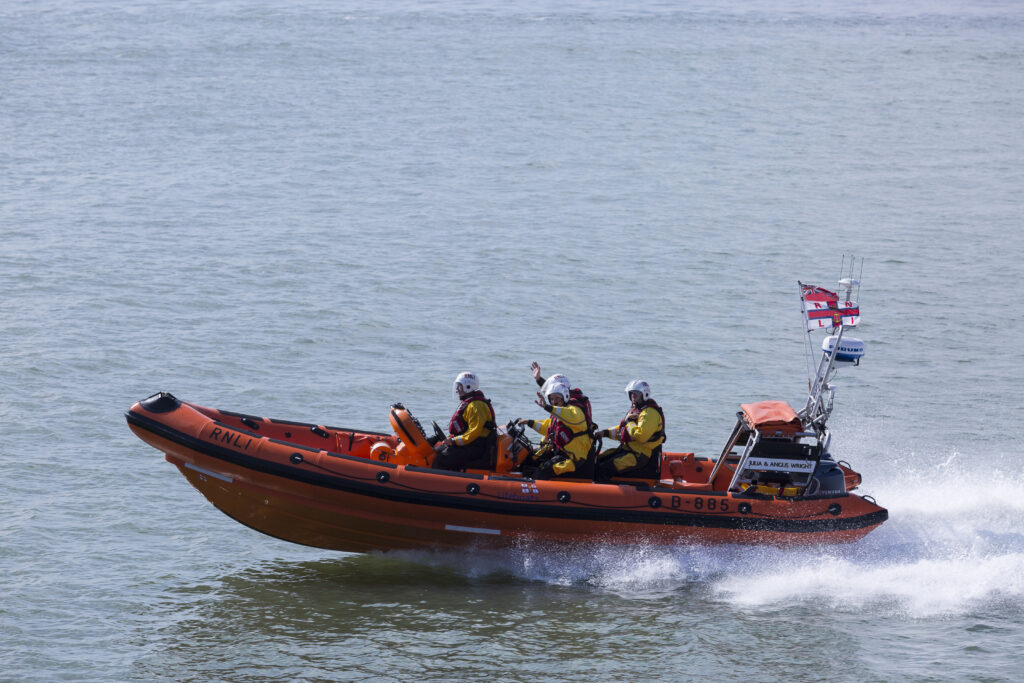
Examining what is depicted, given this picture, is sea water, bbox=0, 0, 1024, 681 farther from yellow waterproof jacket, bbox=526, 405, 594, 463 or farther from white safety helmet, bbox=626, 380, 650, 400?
white safety helmet, bbox=626, 380, 650, 400

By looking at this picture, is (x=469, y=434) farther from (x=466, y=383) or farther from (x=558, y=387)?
(x=558, y=387)

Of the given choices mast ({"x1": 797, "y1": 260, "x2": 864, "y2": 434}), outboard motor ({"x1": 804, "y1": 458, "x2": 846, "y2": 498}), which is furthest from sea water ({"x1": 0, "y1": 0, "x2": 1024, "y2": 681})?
mast ({"x1": 797, "y1": 260, "x2": 864, "y2": 434})

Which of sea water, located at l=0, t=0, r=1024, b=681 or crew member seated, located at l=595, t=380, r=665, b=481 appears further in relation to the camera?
crew member seated, located at l=595, t=380, r=665, b=481

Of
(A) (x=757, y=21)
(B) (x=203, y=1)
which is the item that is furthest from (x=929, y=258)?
(B) (x=203, y=1)

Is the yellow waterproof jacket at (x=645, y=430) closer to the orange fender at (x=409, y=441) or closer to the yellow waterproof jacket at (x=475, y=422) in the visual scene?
the yellow waterproof jacket at (x=475, y=422)

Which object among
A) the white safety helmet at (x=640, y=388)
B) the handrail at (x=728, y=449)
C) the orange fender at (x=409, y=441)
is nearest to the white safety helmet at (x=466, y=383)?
the orange fender at (x=409, y=441)

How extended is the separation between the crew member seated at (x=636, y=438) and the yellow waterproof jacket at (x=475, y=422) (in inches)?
38.8

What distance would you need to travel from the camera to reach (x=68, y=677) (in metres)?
9.20

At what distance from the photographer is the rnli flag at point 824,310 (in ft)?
33.7

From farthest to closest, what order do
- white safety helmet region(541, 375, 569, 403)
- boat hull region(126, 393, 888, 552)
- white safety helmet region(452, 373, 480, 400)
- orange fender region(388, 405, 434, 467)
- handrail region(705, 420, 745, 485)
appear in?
handrail region(705, 420, 745, 485), orange fender region(388, 405, 434, 467), white safety helmet region(452, 373, 480, 400), white safety helmet region(541, 375, 569, 403), boat hull region(126, 393, 888, 552)

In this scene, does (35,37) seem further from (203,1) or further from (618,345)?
(618,345)

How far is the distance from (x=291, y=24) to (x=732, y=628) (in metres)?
37.1

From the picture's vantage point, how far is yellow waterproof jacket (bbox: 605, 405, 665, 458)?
10.4 metres

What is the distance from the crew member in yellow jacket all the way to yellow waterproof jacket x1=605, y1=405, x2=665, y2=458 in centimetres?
35
